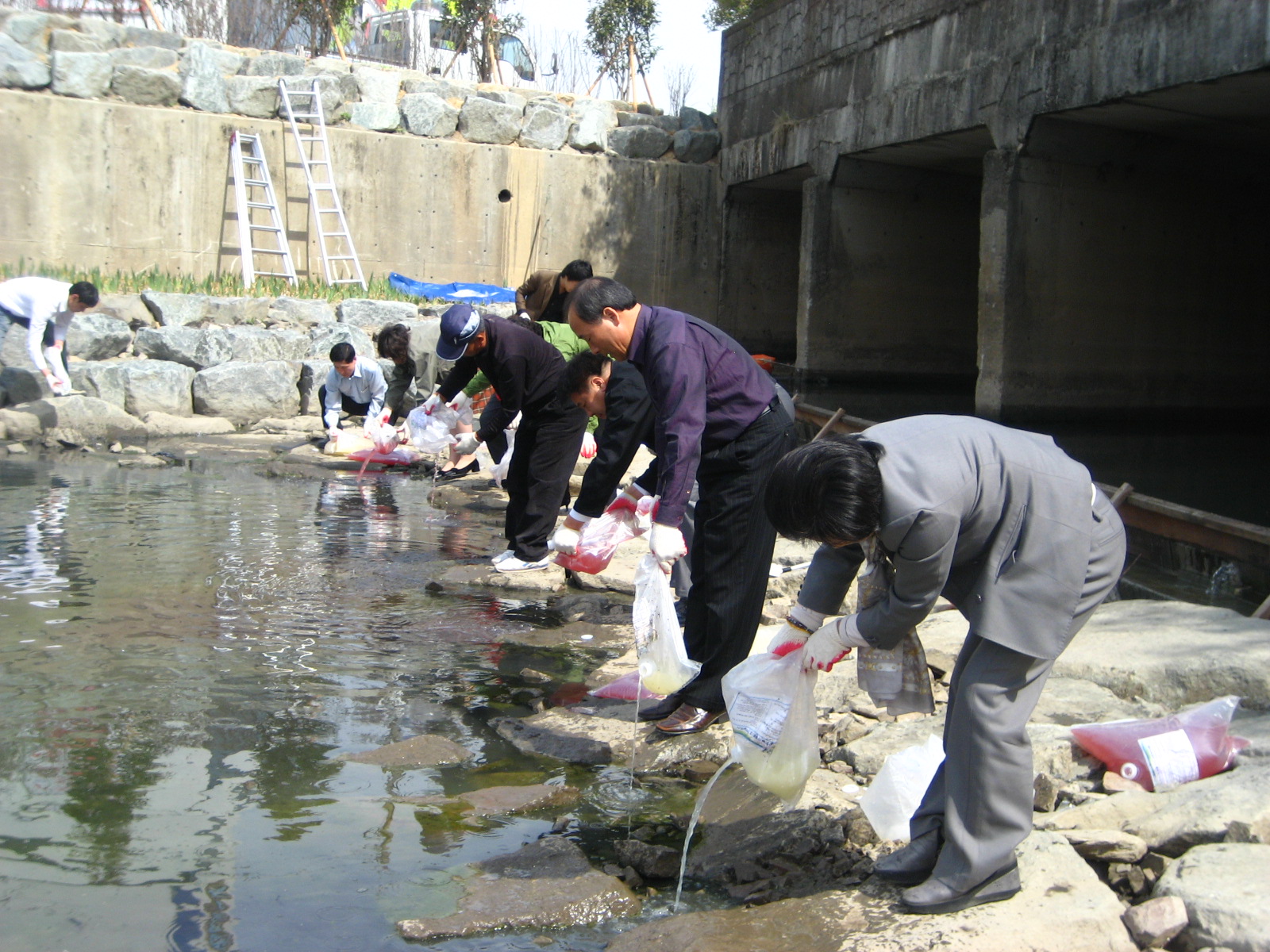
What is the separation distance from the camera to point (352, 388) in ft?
31.9

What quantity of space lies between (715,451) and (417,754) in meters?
1.36

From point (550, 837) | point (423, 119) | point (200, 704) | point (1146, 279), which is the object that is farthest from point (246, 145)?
point (550, 837)

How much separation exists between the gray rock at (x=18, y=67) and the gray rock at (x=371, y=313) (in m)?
5.10

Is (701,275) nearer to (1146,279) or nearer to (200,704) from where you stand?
(1146,279)

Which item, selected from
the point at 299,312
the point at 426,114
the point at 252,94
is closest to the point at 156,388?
the point at 299,312

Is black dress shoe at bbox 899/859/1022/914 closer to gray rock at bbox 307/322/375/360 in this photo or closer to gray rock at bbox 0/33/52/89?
gray rock at bbox 307/322/375/360

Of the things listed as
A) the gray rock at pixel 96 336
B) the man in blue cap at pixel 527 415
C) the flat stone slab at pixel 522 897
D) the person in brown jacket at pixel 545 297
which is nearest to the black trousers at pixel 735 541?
the flat stone slab at pixel 522 897

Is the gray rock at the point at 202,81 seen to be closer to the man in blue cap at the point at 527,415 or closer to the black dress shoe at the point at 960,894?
the man in blue cap at the point at 527,415

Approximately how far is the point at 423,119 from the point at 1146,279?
984 centimetres

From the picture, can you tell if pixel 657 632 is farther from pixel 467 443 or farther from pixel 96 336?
pixel 96 336

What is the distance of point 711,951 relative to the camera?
248 centimetres

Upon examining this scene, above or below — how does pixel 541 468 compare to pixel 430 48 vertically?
below

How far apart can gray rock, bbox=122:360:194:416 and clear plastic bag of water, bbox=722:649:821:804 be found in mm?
9457

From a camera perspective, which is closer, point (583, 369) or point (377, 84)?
point (583, 369)
